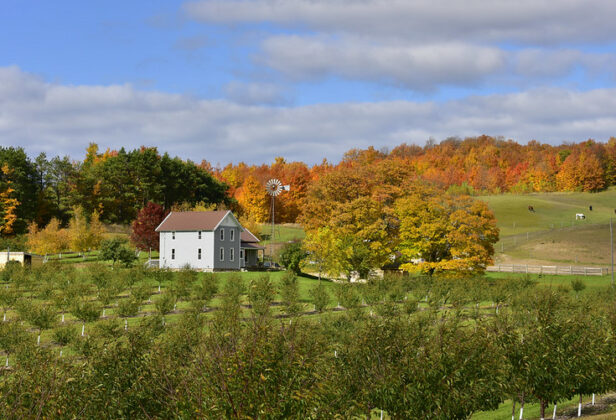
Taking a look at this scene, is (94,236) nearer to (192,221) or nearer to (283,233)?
(192,221)

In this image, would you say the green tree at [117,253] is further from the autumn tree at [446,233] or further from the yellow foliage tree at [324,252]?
the autumn tree at [446,233]

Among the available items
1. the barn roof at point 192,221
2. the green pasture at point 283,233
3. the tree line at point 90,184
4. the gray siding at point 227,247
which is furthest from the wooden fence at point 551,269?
the tree line at point 90,184

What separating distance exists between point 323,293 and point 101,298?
19.4 m

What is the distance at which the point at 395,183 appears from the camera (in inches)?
3720

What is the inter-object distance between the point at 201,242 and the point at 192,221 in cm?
372

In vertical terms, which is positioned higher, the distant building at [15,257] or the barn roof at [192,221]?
the barn roof at [192,221]

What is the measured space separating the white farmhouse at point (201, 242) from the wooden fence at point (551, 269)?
130ft

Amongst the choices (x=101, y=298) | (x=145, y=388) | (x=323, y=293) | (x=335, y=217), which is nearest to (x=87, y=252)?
(x=335, y=217)

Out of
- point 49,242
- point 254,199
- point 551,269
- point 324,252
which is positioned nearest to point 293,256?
point 324,252

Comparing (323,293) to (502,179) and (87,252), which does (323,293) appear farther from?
(502,179)

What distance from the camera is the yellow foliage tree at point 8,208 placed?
100 meters

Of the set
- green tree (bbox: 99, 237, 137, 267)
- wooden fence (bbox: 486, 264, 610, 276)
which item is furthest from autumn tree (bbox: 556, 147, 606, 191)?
green tree (bbox: 99, 237, 137, 267)

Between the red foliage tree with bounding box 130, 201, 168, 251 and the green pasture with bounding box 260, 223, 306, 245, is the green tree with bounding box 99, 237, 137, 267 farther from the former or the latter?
the green pasture with bounding box 260, 223, 306, 245

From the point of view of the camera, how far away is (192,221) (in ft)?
281
